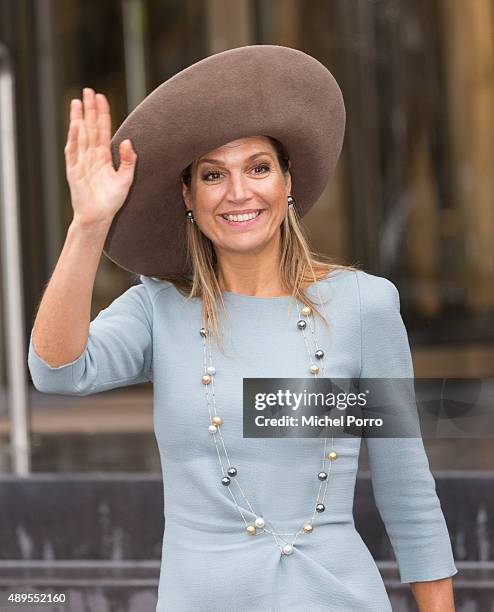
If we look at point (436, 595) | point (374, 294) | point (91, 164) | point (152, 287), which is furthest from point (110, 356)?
point (436, 595)

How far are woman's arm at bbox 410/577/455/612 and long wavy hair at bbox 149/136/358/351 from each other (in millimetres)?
396

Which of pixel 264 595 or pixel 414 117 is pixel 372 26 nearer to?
pixel 414 117

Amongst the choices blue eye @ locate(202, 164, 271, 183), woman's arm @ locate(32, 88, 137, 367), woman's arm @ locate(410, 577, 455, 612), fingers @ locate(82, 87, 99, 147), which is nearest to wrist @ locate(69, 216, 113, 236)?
woman's arm @ locate(32, 88, 137, 367)

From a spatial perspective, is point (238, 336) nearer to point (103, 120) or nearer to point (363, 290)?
point (363, 290)

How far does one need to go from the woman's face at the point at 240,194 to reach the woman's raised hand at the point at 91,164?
15cm

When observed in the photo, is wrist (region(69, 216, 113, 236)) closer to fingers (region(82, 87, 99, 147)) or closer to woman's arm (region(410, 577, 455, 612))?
fingers (region(82, 87, 99, 147))

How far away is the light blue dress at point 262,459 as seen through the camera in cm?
144

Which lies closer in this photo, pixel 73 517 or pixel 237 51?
pixel 237 51

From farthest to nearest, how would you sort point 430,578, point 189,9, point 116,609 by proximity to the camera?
point 189,9 → point 116,609 → point 430,578

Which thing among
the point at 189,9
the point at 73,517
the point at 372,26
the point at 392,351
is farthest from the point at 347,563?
the point at 372,26

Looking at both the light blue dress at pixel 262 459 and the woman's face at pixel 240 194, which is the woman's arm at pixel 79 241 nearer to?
the light blue dress at pixel 262 459

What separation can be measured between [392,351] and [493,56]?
703cm

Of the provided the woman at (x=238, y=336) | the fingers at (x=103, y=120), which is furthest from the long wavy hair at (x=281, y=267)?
the fingers at (x=103, y=120)

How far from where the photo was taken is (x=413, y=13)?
7754 mm
